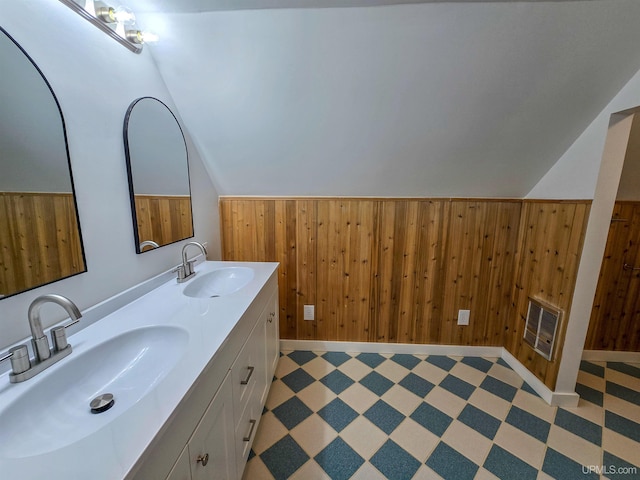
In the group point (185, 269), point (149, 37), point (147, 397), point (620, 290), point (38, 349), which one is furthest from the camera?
point (620, 290)

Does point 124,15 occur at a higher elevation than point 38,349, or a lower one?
higher

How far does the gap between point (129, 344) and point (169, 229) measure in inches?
29.2

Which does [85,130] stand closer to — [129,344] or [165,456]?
[129,344]

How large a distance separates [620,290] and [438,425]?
1.89 meters

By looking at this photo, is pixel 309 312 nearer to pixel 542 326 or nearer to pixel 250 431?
pixel 250 431

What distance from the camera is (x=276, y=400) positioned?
1.70m

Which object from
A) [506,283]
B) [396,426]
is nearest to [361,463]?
[396,426]

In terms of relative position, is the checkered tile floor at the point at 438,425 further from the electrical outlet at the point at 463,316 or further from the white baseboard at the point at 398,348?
the electrical outlet at the point at 463,316

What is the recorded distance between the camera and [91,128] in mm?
1012

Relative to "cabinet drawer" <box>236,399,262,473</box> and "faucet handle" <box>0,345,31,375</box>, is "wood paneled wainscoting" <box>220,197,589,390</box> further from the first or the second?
"faucet handle" <box>0,345,31,375</box>

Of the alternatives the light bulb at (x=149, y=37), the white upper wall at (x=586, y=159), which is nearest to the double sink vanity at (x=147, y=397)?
the light bulb at (x=149, y=37)

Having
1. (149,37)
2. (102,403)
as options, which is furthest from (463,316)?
(149,37)

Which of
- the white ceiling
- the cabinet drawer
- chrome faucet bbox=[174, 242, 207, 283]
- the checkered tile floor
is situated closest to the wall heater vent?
the checkered tile floor

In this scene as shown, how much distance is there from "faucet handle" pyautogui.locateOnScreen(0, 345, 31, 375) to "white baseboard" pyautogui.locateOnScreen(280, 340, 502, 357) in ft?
5.81
